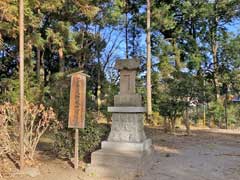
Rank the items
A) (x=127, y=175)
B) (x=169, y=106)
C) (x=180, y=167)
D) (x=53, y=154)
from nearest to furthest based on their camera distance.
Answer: (x=127, y=175), (x=180, y=167), (x=53, y=154), (x=169, y=106)

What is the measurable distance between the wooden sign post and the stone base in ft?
1.32

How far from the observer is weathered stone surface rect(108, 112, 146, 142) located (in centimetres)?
633

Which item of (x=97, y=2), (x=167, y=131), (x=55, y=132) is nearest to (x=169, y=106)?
(x=167, y=131)

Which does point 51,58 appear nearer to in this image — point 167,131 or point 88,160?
point 167,131

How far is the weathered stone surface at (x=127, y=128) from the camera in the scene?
6332 millimetres

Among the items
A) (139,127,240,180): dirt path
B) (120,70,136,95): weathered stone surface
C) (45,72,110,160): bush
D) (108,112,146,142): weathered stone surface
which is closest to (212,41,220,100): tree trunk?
(139,127,240,180): dirt path

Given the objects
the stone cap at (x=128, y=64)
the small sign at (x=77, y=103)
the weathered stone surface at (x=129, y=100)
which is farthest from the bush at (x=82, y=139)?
the stone cap at (x=128, y=64)

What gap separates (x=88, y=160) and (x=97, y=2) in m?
9.37

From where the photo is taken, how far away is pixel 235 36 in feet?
59.1

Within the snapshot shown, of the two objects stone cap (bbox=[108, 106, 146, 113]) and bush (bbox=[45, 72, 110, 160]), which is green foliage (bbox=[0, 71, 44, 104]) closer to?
bush (bbox=[45, 72, 110, 160])

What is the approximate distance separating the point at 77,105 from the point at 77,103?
4 centimetres

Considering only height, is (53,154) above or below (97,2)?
below

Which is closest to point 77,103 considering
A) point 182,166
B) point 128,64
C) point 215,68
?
point 128,64

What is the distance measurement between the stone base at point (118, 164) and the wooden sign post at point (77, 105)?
40cm
